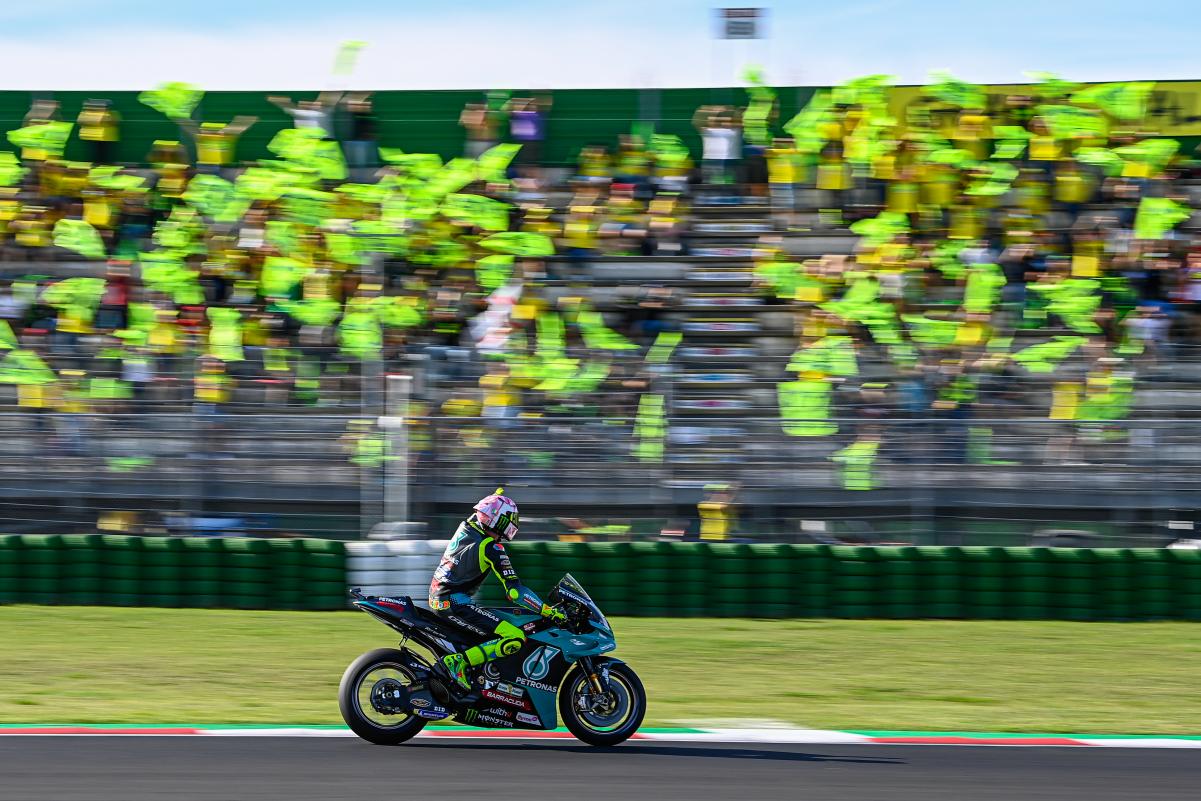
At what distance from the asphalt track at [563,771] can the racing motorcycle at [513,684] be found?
12cm

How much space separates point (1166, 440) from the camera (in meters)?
11.7

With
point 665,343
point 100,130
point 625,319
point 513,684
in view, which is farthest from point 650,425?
point 100,130

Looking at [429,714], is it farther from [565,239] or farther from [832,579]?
[565,239]

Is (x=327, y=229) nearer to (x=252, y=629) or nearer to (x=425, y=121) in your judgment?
(x=425, y=121)

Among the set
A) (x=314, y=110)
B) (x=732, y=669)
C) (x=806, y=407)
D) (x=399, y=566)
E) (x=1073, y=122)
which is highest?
(x=314, y=110)

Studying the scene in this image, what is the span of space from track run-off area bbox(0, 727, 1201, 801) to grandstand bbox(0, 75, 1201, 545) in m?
4.47

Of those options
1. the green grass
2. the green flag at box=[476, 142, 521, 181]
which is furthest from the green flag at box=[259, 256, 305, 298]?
the green grass

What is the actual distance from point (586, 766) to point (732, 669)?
11.2 feet

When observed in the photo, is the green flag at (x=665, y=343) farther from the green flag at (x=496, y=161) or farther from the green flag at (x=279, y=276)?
the green flag at (x=279, y=276)

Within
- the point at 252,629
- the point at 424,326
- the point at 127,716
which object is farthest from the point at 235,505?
the point at 127,716

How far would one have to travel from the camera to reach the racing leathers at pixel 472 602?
6.89 metres

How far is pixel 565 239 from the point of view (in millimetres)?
15758

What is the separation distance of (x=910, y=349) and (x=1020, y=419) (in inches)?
62.8

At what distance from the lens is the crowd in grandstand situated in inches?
538
